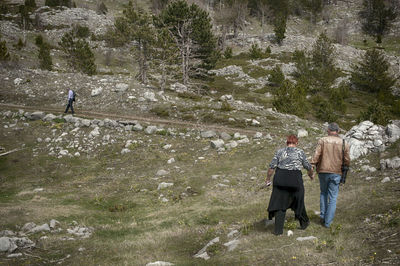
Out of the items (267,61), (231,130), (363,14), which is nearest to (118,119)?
(231,130)

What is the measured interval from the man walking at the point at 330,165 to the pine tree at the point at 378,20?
124 m

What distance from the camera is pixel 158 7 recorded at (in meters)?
128

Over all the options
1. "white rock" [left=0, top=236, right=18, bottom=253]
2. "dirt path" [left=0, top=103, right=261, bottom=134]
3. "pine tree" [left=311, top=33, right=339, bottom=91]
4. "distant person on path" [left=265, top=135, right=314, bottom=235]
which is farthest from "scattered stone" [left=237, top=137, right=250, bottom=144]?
"pine tree" [left=311, top=33, right=339, bottom=91]

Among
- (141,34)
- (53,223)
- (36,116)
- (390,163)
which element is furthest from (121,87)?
(390,163)

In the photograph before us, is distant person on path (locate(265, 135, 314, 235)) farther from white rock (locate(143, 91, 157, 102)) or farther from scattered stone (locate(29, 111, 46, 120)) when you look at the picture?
white rock (locate(143, 91, 157, 102))

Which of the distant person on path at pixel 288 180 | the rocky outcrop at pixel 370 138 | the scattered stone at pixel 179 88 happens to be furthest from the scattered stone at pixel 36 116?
the distant person on path at pixel 288 180

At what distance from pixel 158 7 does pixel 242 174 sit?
124 metres

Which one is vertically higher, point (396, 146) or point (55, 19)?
point (55, 19)

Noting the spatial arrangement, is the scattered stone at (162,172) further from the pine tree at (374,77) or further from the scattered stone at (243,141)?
the pine tree at (374,77)

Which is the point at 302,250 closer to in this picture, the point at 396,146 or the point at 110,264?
the point at 110,264

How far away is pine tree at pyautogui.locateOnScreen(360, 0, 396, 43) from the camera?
118 m

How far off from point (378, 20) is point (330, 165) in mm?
135115

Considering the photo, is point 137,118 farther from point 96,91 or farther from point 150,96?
point 96,91

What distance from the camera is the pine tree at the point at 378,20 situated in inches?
4658
